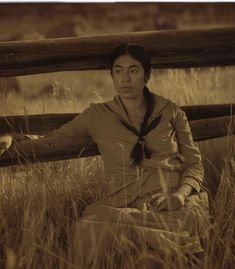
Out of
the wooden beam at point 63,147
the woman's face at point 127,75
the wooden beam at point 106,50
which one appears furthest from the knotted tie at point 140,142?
→ the wooden beam at point 106,50

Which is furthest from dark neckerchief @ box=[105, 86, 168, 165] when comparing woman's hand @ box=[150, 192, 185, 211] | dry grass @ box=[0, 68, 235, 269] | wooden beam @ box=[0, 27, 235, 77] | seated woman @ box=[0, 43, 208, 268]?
wooden beam @ box=[0, 27, 235, 77]

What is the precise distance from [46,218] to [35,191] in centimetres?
13

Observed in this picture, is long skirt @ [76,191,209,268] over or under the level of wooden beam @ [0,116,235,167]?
under

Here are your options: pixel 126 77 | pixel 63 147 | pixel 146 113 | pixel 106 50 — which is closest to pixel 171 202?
pixel 146 113

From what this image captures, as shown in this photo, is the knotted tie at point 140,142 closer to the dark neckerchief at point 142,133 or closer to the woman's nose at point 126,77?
the dark neckerchief at point 142,133

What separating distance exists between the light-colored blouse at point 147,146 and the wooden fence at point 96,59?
0.27m

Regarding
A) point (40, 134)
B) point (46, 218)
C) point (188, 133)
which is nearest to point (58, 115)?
point (40, 134)

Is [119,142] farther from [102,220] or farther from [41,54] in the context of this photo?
[41,54]

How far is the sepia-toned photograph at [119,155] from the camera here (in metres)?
2.05

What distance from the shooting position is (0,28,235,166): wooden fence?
2.61m

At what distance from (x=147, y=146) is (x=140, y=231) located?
43cm

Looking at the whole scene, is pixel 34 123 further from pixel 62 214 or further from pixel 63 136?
pixel 62 214

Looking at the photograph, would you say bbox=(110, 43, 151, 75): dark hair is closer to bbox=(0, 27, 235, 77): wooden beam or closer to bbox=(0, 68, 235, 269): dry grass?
bbox=(0, 27, 235, 77): wooden beam

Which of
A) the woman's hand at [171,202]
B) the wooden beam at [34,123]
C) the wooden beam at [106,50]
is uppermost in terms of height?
the wooden beam at [106,50]
